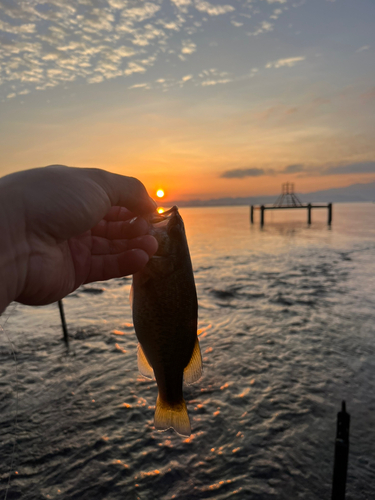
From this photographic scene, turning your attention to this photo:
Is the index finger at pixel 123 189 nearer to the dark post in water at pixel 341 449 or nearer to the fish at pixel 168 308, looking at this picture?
the fish at pixel 168 308

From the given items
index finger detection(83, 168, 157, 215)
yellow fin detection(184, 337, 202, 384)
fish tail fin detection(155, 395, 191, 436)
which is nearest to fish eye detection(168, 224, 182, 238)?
index finger detection(83, 168, 157, 215)

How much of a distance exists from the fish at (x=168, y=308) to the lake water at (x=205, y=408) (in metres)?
1.44

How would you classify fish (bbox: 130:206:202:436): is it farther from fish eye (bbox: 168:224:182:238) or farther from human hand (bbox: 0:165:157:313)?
human hand (bbox: 0:165:157:313)

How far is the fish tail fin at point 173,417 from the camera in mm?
3486

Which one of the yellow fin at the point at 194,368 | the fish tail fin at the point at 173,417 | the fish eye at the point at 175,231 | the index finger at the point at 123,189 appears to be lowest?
the fish tail fin at the point at 173,417

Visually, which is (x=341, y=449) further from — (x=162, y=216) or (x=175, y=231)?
(x=162, y=216)

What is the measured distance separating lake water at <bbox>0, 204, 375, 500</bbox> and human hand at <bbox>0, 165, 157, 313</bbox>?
1.16m

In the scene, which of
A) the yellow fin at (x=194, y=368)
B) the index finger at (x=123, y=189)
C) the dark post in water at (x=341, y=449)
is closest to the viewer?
the index finger at (x=123, y=189)

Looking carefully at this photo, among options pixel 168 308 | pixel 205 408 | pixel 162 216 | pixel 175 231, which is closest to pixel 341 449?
pixel 168 308

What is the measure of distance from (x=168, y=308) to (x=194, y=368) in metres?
0.86

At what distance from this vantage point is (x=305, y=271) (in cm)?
2364

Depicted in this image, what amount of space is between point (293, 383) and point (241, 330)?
4059 mm

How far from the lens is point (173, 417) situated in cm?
351

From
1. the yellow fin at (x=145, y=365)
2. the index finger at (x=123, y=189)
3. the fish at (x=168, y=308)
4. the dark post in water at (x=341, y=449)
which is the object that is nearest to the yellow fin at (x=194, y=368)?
the fish at (x=168, y=308)
